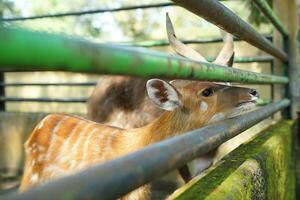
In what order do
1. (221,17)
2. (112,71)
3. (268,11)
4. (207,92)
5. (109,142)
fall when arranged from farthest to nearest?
(268,11) → (109,142) → (207,92) → (221,17) → (112,71)

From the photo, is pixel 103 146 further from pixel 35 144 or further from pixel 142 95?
pixel 142 95

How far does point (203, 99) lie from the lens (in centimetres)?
260

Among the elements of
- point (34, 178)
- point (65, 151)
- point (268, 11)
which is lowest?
point (34, 178)

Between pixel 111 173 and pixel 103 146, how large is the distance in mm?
1861

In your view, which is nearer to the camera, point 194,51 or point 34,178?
point 34,178

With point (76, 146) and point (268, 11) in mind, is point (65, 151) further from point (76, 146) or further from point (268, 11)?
point (268, 11)

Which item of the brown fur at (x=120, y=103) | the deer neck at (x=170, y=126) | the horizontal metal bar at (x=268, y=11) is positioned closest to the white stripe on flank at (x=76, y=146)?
the deer neck at (x=170, y=126)

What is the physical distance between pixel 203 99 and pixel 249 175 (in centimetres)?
92

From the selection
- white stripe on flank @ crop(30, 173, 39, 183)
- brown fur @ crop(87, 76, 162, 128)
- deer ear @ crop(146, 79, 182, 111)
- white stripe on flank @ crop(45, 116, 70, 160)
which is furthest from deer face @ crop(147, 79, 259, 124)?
brown fur @ crop(87, 76, 162, 128)

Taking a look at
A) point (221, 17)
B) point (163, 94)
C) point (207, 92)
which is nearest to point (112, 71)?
point (221, 17)

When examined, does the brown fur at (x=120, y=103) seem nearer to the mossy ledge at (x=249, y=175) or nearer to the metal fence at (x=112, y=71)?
the mossy ledge at (x=249, y=175)

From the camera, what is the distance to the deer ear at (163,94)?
2.24 meters

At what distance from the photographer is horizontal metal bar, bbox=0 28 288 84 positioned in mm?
626

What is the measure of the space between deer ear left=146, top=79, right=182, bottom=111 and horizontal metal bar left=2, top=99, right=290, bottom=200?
0.88 m
